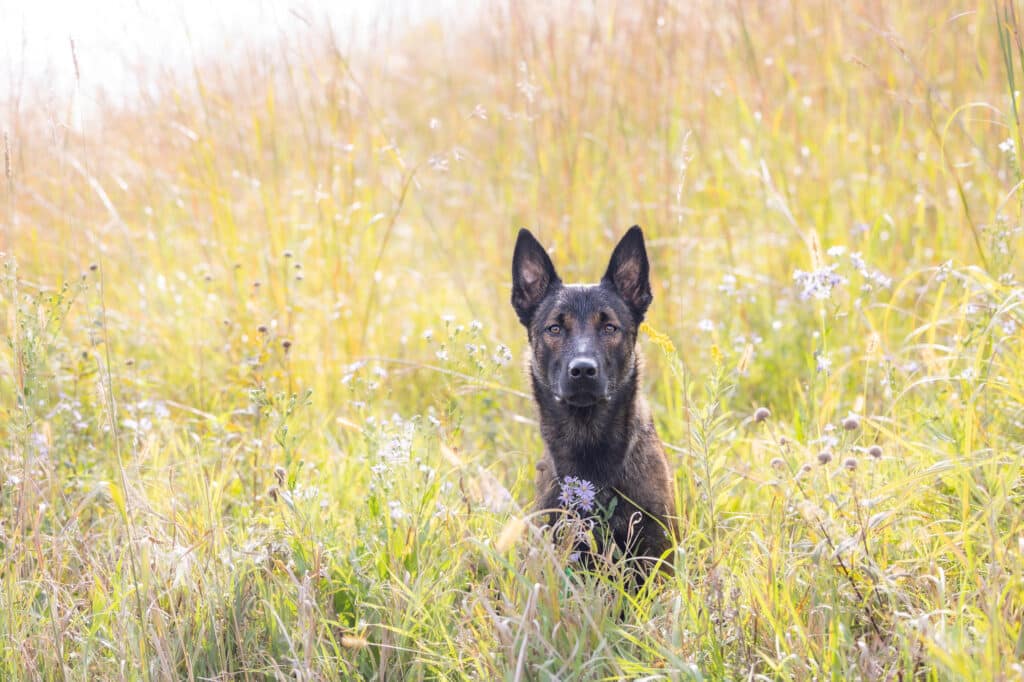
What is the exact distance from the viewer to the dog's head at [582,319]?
325cm

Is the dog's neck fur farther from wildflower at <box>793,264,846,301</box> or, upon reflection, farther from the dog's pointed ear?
wildflower at <box>793,264,846,301</box>

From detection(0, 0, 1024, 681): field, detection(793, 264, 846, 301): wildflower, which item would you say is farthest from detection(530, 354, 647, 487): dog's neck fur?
detection(793, 264, 846, 301): wildflower

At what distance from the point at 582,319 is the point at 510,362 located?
3.63 feet

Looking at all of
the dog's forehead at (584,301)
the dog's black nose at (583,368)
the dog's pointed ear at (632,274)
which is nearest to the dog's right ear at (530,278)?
the dog's forehead at (584,301)

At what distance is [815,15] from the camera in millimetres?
6391

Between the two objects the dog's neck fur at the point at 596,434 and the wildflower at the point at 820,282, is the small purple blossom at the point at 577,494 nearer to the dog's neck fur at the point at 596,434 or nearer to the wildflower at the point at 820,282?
the dog's neck fur at the point at 596,434

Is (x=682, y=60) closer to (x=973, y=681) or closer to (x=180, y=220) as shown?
(x=180, y=220)

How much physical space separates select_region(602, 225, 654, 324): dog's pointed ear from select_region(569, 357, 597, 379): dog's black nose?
→ 551mm

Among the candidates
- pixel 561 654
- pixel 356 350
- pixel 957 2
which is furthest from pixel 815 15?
pixel 561 654

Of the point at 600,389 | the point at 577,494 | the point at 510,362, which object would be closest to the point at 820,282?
the point at 600,389

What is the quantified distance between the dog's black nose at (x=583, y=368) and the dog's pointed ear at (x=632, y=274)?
55 centimetres

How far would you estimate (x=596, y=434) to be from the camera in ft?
11.1

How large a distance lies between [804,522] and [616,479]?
0.73 m

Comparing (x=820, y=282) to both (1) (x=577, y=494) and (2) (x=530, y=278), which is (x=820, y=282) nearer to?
(1) (x=577, y=494)
